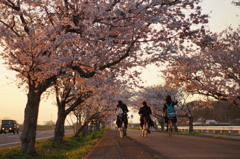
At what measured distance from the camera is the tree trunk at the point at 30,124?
48.5 feet

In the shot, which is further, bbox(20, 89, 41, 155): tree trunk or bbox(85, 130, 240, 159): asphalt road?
bbox(20, 89, 41, 155): tree trunk

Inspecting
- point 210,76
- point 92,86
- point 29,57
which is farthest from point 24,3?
point 210,76

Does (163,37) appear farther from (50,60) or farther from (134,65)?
(50,60)

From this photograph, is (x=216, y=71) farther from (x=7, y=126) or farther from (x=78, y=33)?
(x=7, y=126)

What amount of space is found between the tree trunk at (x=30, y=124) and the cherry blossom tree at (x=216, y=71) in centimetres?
1720

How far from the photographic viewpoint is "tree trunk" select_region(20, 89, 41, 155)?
14773 millimetres

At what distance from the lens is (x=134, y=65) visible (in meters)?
17.5

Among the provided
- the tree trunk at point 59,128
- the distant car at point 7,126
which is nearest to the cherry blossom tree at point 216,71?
the tree trunk at point 59,128

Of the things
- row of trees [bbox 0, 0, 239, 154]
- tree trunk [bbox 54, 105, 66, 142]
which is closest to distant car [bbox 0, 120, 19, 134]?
tree trunk [bbox 54, 105, 66, 142]

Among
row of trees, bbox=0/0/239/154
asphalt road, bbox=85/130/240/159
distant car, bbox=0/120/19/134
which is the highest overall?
row of trees, bbox=0/0/239/154

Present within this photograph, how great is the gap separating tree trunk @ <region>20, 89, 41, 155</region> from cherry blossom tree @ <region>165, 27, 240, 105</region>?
17197mm

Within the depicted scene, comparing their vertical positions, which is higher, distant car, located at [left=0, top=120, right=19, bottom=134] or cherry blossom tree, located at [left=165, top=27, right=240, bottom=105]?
cherry blossom tree, located at [left=165, top=27, right=240, bottom=105]

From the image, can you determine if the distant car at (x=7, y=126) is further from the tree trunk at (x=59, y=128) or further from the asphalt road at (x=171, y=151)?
the asphalt road at (x=171, y=151)

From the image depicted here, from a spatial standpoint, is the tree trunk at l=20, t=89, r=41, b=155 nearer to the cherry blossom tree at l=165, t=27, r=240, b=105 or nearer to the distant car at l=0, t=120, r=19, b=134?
the cherry blossom tree at l=165, t=27, r=240, b=105
